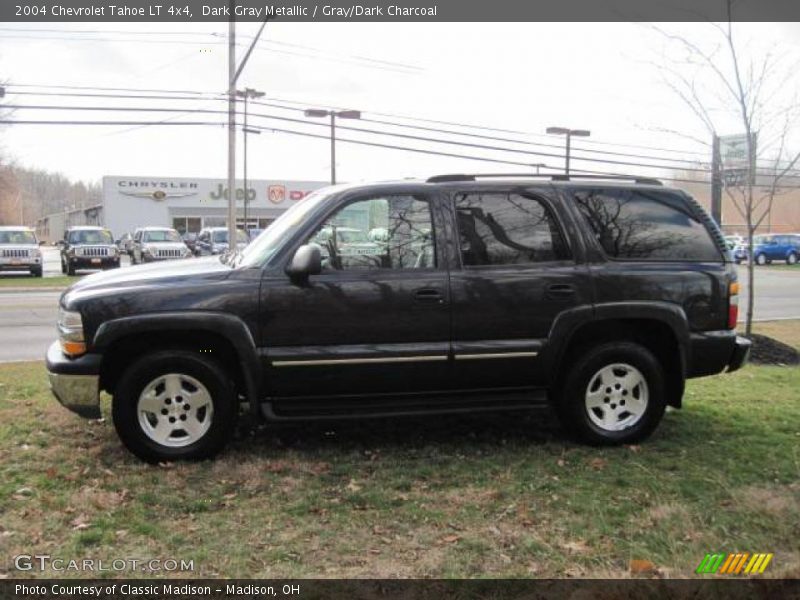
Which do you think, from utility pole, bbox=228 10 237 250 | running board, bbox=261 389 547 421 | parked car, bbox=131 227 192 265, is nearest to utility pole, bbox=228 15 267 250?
utility pole, bbox=228 10 237 250

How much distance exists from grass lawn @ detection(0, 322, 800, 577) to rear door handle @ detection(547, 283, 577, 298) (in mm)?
1077

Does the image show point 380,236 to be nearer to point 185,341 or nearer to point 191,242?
point 185,341

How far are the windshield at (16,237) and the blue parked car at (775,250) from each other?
35884mm

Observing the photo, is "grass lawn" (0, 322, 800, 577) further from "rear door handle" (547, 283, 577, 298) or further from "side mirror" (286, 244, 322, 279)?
"side mirror" (286, 244, 322, 279)

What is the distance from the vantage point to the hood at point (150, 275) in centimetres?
459

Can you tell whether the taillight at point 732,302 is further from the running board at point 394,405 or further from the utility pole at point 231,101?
the utility pole at point 231,101

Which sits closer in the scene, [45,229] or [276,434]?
[276,434]

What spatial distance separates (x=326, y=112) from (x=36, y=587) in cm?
3219

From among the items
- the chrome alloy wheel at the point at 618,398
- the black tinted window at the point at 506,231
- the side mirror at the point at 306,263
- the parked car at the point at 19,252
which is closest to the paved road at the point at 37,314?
the parked car at the point at 19,252

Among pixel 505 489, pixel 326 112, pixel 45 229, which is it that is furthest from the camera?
pixel 45 229

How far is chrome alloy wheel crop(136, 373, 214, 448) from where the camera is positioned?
4.62m

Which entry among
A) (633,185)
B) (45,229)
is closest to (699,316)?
(633,185)

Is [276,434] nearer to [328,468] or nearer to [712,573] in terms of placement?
[328,468]

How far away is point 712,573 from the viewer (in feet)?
10.2
